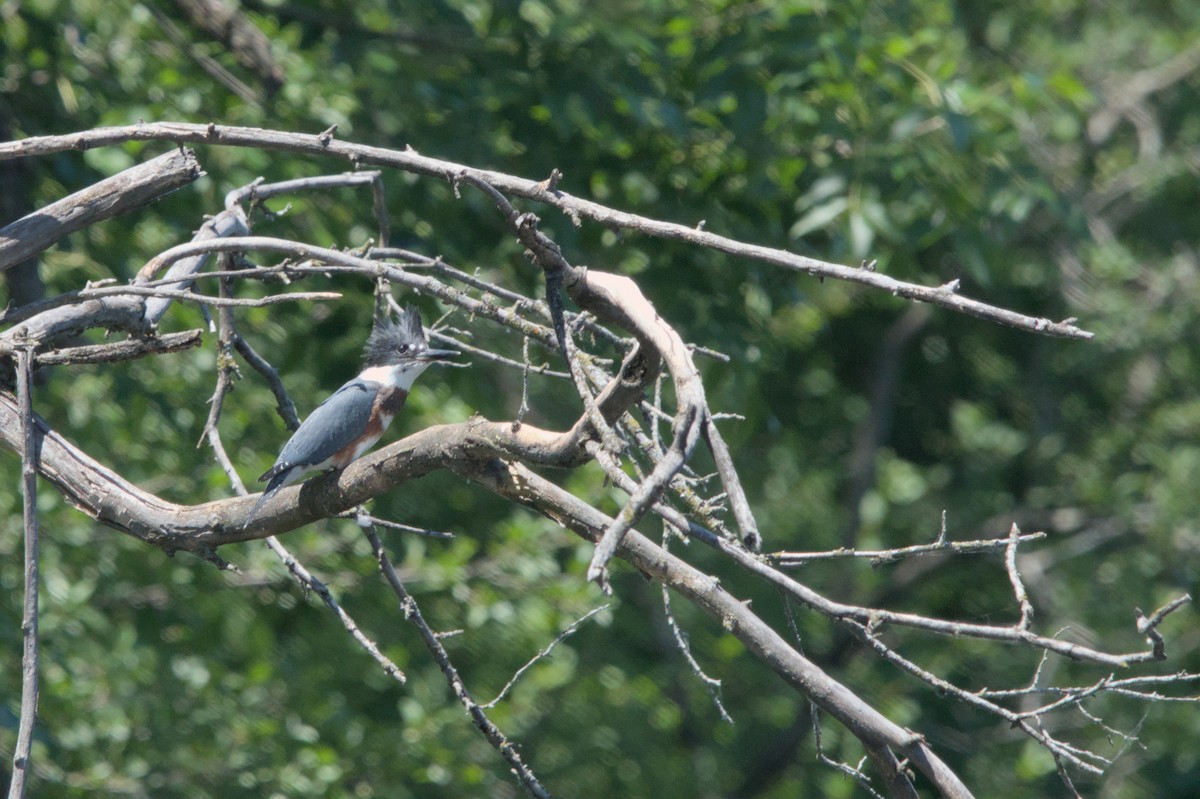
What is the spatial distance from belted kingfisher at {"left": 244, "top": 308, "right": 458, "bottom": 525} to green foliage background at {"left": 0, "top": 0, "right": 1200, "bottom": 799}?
0.62 meters

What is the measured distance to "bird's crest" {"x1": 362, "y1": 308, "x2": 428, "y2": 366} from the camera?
3.38 m

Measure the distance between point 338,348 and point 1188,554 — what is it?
475 cm

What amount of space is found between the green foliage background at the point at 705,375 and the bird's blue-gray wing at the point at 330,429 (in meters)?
0.73

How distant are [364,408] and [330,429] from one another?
0.13 metres

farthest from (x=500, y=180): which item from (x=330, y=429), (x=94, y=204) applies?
(x=330, y=429)

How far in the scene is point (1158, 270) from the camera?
773 cm

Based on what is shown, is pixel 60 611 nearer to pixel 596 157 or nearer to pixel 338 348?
pixel 338 348

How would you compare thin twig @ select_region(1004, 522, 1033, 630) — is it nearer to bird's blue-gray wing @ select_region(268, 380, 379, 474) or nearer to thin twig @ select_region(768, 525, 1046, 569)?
thin twig @ select_region(768, 525, 1046, 569)

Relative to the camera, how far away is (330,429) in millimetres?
2961

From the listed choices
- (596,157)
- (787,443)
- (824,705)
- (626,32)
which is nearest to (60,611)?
(596,157)

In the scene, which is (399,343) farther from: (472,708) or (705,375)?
(472,708)

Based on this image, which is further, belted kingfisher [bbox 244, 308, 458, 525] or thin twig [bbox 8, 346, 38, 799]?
belted kingfisher [bbox 244, 308, 458, 525]

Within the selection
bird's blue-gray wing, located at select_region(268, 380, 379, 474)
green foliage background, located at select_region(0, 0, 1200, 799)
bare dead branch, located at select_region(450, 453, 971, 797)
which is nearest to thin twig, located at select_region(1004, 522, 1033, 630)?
bare dead branch, located at select_region(450, 453, 971, 797)

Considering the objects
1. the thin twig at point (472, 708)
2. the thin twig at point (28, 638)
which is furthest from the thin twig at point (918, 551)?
the thin twig at point (28, 638)
